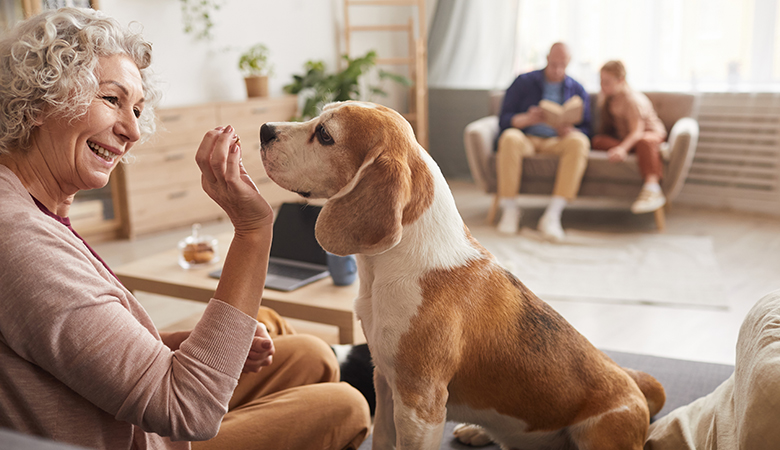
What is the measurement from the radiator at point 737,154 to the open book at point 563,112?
1190 millimetres

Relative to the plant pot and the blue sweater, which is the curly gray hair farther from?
the plant pot

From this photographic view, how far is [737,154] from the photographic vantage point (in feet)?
15.1

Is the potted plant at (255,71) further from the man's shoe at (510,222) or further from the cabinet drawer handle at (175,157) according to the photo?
the man's shoe at (510,222)

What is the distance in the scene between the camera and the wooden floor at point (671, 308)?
2453 mm

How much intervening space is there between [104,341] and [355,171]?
44cm

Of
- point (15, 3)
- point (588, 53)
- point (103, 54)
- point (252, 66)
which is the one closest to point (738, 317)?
point (103, 54)

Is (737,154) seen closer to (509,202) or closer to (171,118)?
(509,202)

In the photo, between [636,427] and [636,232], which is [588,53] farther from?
[636,427]

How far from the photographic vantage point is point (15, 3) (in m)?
3.60

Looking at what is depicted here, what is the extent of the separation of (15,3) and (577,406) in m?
3.86

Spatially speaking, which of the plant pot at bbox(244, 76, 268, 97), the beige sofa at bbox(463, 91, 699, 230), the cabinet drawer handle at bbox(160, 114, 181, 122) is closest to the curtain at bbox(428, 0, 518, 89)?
the beige sofa at bbox(463, 91, 699, 230)

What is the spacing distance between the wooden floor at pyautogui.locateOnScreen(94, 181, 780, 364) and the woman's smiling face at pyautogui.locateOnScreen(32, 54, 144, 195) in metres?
1.41

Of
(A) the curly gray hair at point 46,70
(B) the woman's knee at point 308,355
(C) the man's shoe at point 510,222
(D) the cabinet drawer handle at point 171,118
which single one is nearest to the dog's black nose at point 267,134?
(A) the curly gray hair at point 46,70

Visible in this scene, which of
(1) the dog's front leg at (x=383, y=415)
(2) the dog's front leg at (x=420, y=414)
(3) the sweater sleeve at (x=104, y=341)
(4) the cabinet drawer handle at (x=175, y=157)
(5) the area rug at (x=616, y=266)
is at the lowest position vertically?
(5) the area rug at (x=616, y=266)
